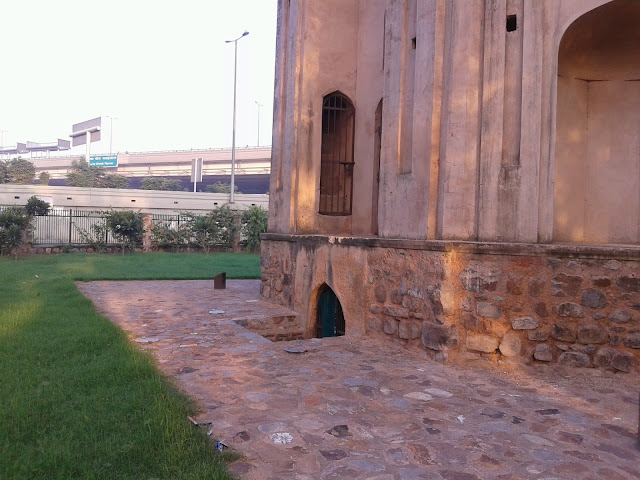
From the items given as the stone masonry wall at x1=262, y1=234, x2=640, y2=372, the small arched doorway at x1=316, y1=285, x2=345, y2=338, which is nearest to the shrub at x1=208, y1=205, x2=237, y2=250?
the small arched doorway at x1=316, y1=285, x2=345, y2=338

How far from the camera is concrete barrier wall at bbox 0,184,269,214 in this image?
97.5 ft

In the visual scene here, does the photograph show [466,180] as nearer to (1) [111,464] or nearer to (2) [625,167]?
(2) [625,167]

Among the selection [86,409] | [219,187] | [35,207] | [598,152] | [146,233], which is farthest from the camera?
[219,187]

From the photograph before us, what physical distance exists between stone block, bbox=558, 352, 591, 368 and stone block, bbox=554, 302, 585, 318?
39 cm

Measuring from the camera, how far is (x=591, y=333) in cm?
566

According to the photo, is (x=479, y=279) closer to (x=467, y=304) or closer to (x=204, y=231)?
(x=467, y=304)

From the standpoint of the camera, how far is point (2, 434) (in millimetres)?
3684

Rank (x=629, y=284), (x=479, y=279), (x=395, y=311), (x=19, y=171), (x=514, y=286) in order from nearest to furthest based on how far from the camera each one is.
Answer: (x=629, y=284)
(x=514, y=286)
(x=479, y=279)
(x=395, y=311)
(x=19, y=171)

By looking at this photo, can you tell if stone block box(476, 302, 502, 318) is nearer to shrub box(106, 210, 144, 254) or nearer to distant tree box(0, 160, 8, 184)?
shrub box(106, 210, 144, 254)

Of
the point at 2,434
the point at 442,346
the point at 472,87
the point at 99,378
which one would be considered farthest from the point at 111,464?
the point at 472,87

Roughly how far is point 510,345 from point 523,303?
457 mm

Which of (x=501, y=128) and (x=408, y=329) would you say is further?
(x=408, y=329)

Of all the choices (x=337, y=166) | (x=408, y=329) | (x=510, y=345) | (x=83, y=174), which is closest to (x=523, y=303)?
(x=510, y=345)

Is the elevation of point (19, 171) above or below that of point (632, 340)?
above
